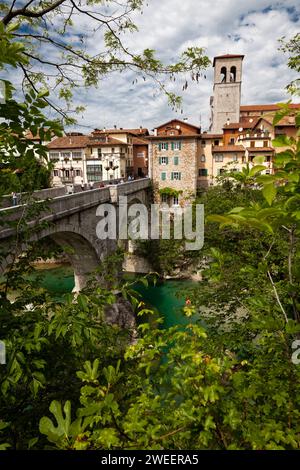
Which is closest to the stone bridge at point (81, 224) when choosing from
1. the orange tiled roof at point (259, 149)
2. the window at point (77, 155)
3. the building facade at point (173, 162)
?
the building facade at point (173, 162)

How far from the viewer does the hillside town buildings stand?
33.7 meters

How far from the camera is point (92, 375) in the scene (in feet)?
5.11

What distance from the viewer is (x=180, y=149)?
3369cm

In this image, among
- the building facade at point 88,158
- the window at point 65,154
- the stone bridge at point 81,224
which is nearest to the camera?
the stone bridge at point 81,224

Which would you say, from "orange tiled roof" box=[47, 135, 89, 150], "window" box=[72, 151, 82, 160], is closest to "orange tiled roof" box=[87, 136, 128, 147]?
"orange tiled roof" box=[47, 135, 89, 150]

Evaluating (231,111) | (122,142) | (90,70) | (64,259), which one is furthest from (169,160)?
(90,70)

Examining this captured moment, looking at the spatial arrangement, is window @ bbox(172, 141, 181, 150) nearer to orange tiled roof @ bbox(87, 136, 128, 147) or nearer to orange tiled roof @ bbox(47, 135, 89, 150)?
orange tiled roof @ bbox(87, 136, 128, 147)

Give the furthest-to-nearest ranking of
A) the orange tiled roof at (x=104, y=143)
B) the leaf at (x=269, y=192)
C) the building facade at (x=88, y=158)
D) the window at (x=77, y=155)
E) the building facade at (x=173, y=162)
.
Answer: the window at (x=77, y=155) → the building facade at (x=88, y=158) → the orange tiled roof at (x=104, y=143) → the building facade at (x=173, y=162) → the leaf at (x=269, y=192)

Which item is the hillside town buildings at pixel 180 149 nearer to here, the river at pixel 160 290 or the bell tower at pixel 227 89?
the bell tower at pixel 227 89

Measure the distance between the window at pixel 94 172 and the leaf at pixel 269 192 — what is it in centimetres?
4234

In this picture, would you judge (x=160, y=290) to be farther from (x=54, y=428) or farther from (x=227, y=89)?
(x=227, y=89)

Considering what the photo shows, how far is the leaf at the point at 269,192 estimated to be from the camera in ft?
3.62
